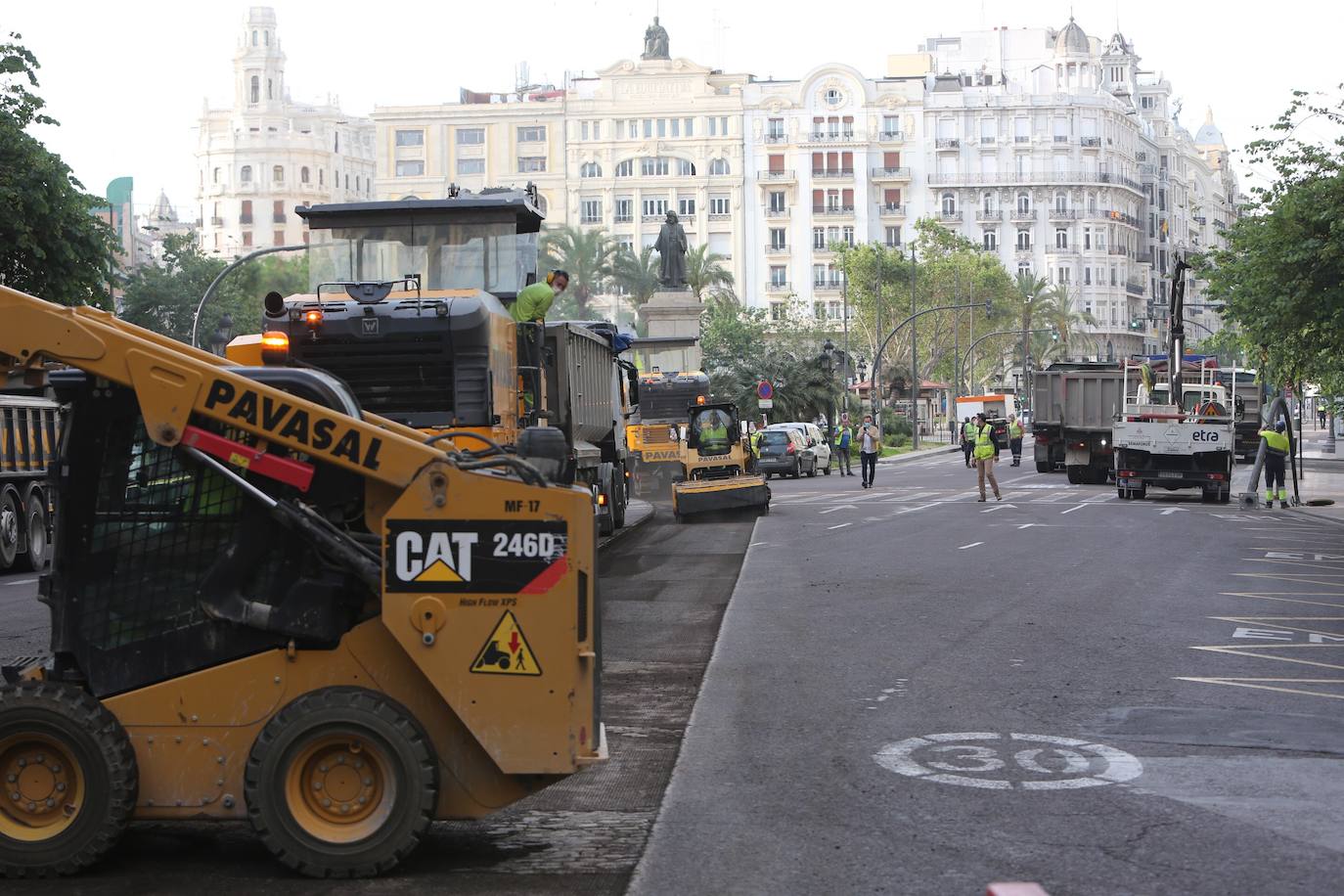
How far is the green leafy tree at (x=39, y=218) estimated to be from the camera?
27.4 metres

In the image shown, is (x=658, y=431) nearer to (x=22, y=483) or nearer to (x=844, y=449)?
(x=844, y=449)

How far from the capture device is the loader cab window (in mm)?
18500

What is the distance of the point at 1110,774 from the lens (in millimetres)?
8820

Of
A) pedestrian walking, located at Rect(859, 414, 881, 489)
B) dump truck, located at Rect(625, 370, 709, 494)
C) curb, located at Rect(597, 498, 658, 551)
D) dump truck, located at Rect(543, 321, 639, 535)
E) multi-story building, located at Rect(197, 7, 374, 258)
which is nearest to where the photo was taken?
dump truck, located at Rect(543, 321, 639, 535)

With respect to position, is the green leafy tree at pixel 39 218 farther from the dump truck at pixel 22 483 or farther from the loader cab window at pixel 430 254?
the loader cab window at pixel 430 254

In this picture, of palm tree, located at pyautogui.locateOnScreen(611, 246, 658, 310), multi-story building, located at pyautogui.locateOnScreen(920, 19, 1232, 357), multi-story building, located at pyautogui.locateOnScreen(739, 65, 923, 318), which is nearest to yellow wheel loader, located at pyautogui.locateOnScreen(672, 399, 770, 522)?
palm tree, located at pyautogui.locateOnScreen(611, 246, 658, 310)

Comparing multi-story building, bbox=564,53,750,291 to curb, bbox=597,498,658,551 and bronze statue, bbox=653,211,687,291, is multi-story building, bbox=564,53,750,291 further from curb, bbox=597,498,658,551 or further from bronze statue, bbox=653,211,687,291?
curb, bbox=597,498,658,551

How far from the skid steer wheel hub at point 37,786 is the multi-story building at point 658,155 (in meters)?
127

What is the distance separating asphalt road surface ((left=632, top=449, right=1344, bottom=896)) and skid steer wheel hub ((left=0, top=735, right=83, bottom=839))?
7.53ft

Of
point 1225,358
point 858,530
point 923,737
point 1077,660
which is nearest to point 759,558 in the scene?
point 858,530

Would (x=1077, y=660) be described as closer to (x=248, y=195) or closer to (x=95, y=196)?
(x=95, y=196)

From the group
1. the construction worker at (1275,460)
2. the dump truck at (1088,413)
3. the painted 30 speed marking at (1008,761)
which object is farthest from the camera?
→ the dump truck at (1088,413)

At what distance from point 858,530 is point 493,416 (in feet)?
37.3

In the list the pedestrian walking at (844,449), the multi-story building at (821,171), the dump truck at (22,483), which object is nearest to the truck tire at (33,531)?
the dump truck at (22,483)
